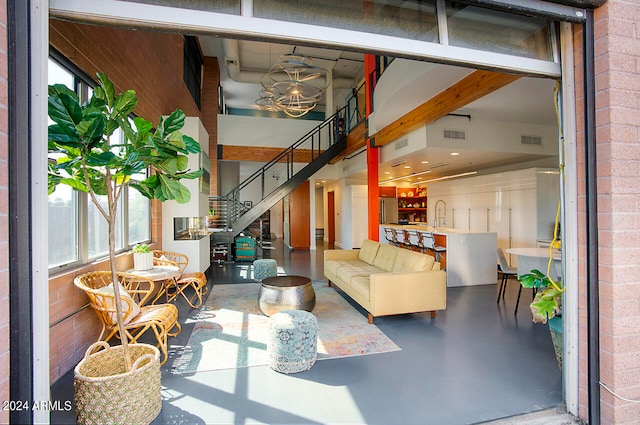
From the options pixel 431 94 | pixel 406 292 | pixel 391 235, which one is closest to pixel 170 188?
pixel 406 292

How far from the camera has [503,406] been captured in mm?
2275

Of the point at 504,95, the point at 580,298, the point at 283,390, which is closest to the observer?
the point at 580,298

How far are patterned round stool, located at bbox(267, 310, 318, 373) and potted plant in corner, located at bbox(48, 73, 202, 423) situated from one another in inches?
36.9

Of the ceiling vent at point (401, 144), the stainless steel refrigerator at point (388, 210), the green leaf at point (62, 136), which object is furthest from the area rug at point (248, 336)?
the stainless steel refrigerator at point (388, 210)

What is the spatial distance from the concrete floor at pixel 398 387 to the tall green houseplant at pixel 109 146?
731 mm

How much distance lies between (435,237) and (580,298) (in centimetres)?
454

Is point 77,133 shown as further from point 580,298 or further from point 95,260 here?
point 580,298

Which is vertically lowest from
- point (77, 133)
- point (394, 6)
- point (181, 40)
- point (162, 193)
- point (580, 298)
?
point (580, 298)

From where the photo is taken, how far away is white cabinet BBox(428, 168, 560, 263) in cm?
692

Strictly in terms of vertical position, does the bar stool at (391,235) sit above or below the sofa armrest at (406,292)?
above

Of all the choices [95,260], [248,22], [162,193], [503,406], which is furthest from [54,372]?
[503,406]

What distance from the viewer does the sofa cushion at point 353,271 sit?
480cm

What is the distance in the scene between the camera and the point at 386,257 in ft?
17.2

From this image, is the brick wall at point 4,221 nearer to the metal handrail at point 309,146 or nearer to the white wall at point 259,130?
the metal handrail at point 309,146
